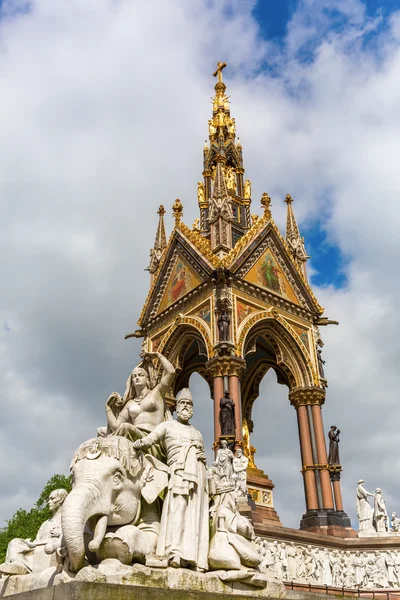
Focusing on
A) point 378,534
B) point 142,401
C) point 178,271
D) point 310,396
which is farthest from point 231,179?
point 142,401

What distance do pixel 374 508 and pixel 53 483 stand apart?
19432 mm

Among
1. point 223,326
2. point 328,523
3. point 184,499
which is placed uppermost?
point 223,326

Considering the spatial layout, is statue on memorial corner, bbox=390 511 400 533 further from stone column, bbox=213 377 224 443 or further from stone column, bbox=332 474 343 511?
stone column, bbox=213 377 224 443

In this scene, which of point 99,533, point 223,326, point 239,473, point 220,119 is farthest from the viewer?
point 220,119

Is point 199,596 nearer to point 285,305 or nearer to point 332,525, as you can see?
point 332,525

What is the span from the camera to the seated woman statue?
5207 mm

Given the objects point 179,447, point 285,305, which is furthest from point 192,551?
point 285,305

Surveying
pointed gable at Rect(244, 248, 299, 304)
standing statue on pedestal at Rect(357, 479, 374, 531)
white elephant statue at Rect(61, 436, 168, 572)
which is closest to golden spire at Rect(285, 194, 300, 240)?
pointed gable at Rect(244, 248, 299, 304)

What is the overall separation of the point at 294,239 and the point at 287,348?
19.2 ft

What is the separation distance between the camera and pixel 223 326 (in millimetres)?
19969

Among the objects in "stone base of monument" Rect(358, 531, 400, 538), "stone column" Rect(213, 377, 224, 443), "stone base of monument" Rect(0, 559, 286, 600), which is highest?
"stone column" Rect(213, 377, 224, 443)

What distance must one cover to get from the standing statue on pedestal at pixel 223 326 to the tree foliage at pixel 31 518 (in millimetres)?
14323

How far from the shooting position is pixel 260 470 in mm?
20578

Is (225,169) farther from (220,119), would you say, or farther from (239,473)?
(239,473)
